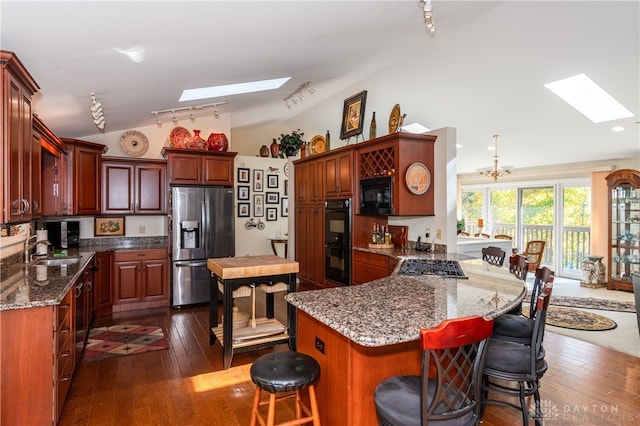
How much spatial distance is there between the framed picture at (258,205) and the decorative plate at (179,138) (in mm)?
2148

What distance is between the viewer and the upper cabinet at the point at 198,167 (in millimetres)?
4969

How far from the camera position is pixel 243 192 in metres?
7.04

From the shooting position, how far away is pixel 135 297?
484 cm

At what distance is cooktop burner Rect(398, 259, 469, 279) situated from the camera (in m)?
2.71

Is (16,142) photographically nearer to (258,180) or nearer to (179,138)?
(179,138)

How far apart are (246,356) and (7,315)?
1.92 metres

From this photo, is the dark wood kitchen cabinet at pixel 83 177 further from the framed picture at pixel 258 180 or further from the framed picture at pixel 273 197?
the framed picture at pixel 273 197

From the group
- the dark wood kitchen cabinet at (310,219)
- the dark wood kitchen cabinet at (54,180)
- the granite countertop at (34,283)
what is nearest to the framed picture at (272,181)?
the dark wood kitchen cabinet at (310,219)

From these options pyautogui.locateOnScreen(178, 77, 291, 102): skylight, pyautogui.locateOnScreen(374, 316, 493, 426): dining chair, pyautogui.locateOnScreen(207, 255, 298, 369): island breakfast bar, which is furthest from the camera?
pyautogui.locateOnScreen(178, 77, 291, 102): skylight

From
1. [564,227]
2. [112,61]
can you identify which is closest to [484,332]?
[112,61]

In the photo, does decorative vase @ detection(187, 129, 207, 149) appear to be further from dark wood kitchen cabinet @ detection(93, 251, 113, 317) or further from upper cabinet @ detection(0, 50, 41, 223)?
upper cabinet @ detection(0, 50, 41, 223)

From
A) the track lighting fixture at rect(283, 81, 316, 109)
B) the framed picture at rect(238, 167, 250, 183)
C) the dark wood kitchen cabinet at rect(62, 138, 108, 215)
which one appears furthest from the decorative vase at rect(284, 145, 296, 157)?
the dark wood kitchen cabinet at rect(62, 138, 108, 215)

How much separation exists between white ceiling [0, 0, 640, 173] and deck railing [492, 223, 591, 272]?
5.57 feet

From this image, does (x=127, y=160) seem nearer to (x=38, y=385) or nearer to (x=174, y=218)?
(x=174, y=218)
